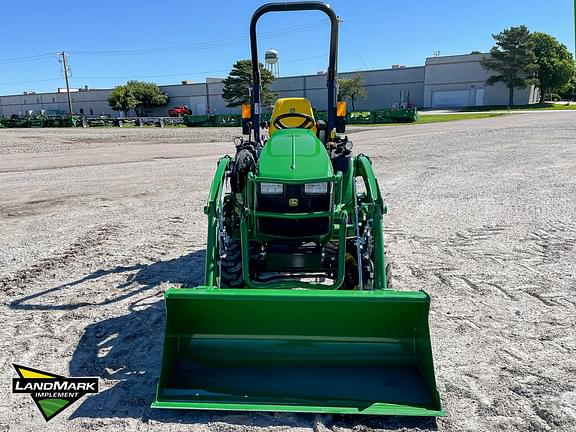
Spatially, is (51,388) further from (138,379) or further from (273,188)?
(273,188)

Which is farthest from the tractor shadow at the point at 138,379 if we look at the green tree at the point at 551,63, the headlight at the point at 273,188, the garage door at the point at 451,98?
the green tree at the point at 551,63

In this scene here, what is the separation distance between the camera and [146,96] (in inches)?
2643

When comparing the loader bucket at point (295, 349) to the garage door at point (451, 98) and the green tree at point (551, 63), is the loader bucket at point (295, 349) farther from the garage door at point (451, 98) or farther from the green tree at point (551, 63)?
the garage door at point (451, 98)

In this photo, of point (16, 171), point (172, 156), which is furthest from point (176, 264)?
point (172, 156)

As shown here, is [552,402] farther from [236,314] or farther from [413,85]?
[413,85]

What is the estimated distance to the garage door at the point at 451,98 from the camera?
63.5 metres

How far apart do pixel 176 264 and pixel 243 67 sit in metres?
57.7

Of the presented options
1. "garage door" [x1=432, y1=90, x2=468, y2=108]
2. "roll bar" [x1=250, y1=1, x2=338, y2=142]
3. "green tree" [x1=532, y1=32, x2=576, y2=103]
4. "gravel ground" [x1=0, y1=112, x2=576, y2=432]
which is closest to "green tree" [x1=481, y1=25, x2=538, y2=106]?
Result: "green tree" [x1=532, y1=32, x2=576, y2=103]

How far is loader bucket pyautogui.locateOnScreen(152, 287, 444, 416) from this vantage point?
Result: 2.85 meters

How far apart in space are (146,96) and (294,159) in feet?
225

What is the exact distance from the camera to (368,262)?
155 inches

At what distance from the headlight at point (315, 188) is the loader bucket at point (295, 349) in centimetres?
94

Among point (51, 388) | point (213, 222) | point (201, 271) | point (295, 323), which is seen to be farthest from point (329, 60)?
point (51, 388)

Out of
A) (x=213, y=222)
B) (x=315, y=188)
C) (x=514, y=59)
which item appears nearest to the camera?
(x=315, y=188)
